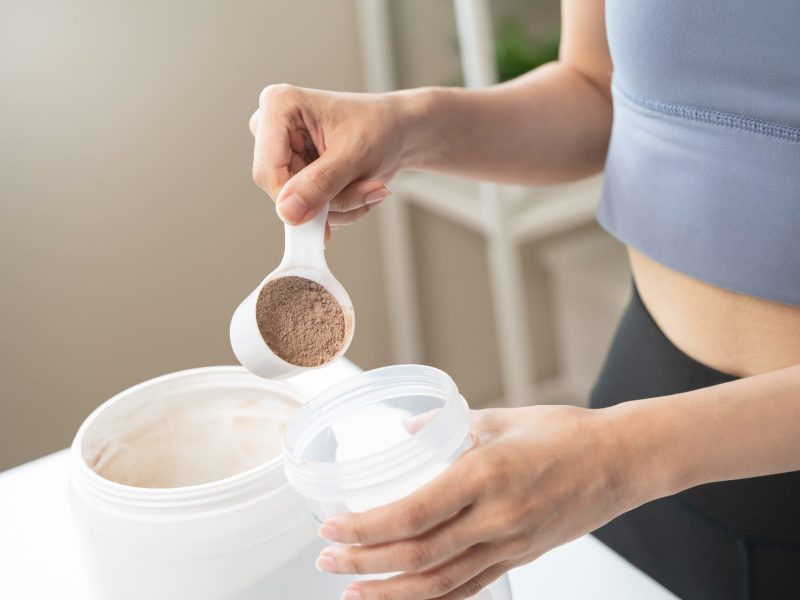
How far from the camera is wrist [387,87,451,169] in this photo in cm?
78

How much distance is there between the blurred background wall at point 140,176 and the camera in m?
1.42

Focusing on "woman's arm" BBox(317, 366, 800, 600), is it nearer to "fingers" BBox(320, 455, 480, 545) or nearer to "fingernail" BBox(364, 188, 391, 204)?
"fingers" BBox(320, 455, 480, 545)

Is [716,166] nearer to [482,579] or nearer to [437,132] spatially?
[437,132]

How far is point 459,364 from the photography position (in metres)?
1.96

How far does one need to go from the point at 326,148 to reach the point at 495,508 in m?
0.33

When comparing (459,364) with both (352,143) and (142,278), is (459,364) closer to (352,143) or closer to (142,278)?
(142,278)

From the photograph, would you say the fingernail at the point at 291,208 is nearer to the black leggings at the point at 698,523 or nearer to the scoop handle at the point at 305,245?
the scoop handle at the point at 305,245

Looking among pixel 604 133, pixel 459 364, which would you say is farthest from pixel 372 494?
pixel 459 364

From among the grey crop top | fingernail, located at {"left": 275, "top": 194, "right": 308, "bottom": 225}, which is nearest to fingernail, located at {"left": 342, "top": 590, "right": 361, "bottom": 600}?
fingernail, located at {"left": 275, "top": 194, "right": 308, "bottom": 225}

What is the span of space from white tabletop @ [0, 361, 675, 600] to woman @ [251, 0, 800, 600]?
0.13 meters

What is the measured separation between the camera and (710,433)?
1.74 ft

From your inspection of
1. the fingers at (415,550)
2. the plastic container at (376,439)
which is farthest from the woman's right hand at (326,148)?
the fingers at (415,550)

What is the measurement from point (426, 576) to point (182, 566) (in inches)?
5.8

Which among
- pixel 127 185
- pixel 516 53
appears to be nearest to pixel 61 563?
pixel 127 185
